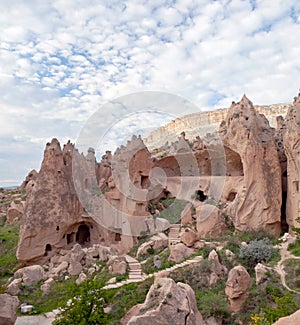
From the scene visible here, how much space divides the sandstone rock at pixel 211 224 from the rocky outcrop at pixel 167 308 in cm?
1218

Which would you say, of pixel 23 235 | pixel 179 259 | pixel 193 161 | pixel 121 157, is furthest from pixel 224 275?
pixel 193 161

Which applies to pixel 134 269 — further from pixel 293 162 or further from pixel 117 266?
pixel 293 162

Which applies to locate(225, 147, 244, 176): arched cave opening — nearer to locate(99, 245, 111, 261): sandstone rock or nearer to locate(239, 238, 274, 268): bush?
locate(239, 238, 274, 268): bush

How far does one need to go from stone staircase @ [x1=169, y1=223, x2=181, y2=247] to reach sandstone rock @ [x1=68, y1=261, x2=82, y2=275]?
475 cm

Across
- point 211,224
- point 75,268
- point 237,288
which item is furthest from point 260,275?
point 75,268

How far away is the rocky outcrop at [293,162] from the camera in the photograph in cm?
1698

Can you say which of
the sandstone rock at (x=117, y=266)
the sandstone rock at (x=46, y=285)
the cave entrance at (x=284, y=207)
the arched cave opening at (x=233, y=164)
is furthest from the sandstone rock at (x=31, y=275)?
the arched cave opening at (x=233, y=164)

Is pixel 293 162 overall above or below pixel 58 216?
above

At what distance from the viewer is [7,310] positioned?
880 cm

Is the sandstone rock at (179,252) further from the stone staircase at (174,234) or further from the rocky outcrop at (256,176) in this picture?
the rocky outcrop at (256,176)

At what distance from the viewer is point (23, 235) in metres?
18.3

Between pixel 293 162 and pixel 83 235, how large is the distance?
14.4 metres

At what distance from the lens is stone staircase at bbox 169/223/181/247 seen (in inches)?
655

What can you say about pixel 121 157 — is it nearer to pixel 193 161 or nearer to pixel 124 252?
pixel 124 252
